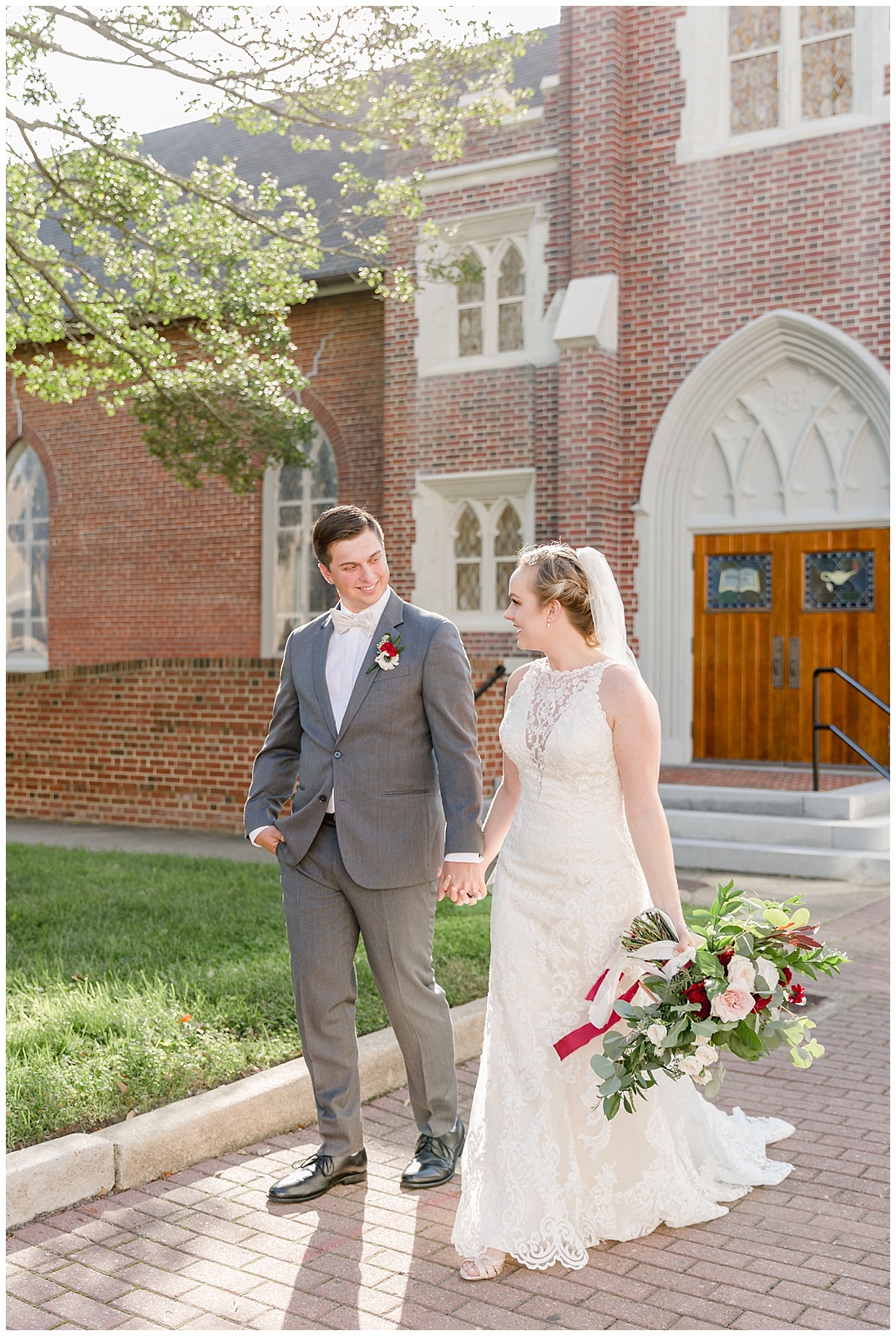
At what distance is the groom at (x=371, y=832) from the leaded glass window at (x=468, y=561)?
37.8 ft

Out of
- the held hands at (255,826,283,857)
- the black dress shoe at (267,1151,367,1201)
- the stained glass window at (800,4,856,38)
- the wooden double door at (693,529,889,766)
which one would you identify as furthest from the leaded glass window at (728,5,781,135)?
the black dress shoe at (267,1151,367,1201)

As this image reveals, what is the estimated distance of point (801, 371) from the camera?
13.5 m

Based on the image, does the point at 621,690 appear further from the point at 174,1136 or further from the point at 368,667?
the point at 174,1136

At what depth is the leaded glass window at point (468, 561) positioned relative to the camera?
15.7 m

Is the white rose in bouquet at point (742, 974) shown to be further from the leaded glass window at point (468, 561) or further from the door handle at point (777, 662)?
the leaded glass window at point (468, 561)

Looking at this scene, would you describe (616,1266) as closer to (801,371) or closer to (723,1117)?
(723,1117)

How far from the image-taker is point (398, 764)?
404 centimetres

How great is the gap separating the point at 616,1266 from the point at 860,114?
1226 centimetres

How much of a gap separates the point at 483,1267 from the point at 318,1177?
760mm

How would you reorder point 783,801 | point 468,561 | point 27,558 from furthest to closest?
1. point 27,558
2. point 468,561
3. point 783,801

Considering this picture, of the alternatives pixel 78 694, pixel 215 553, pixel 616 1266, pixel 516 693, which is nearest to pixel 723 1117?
pixel 616 1266

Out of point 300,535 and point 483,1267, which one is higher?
point 300,535

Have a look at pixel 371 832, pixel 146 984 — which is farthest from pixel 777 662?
pixel 371 832

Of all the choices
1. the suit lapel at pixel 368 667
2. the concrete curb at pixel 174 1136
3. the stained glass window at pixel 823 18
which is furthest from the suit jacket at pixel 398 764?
the stained glass window at pixel 823 18
